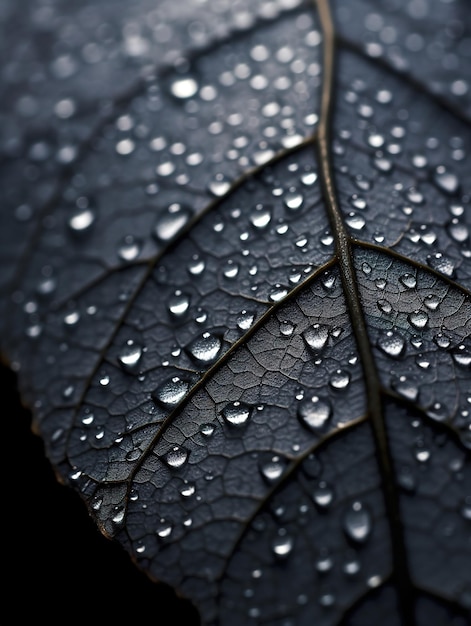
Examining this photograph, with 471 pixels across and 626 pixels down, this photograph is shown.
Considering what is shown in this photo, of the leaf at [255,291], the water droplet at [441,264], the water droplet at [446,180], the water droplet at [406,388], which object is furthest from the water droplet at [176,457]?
the water droplet at [446,180]

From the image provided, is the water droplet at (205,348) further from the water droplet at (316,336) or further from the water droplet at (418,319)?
the water droplet at (418,319)

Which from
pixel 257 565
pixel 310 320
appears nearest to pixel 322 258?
pixel 310 320

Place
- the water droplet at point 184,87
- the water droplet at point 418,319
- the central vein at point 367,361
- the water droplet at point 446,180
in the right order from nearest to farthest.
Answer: the central vein at point 367,361 → the water droplet at point 418,319 → the water droplet at point 446,180 → the water droplet at point 184,87

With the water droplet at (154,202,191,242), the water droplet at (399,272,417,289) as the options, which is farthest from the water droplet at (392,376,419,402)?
the water droplet at (154,202,191,242)

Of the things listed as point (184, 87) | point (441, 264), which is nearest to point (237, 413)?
point (441, 264)

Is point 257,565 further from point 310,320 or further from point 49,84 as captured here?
point 49,84

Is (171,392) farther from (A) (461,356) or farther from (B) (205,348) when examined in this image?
(A) (461,356)

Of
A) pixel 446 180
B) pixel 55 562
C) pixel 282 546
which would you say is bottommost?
pixel 55 562
